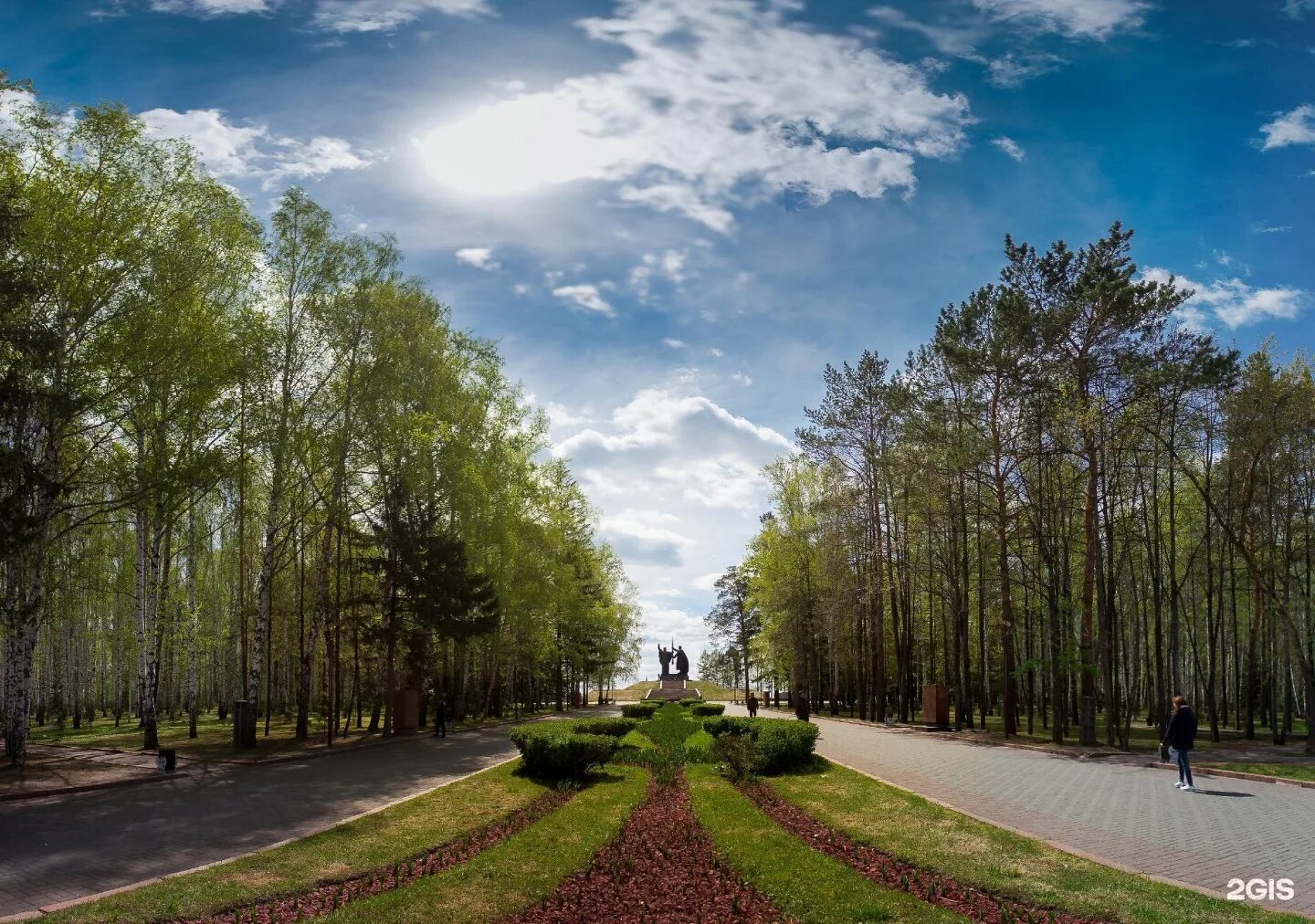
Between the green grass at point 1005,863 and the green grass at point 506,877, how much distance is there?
3865 millimetres

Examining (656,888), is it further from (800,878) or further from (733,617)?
(733,617)

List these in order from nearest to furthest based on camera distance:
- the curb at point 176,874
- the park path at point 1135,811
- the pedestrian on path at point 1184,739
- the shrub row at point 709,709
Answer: the curb at point 176,874, the park path at point 1135,811, the pedestrian on path at point 1184,739, the shrub row at point 709,709

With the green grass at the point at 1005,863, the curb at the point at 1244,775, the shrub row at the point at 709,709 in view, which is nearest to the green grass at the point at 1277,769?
the curb at the point at 1244,775

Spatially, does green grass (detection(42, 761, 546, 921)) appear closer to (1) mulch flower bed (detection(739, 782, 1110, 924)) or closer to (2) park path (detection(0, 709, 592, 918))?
(2) park path (detection(0, 709, 592, 918))

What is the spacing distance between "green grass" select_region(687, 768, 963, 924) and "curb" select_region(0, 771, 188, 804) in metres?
12.0

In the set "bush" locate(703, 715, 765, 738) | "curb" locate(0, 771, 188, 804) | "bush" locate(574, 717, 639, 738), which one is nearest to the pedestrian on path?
"bush" locate(703, 715, 765, 738)

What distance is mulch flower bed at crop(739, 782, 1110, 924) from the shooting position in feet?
27.1

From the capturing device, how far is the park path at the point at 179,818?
9742mm

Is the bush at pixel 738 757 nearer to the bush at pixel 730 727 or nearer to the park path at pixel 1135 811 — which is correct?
the bush at pixel 730 727

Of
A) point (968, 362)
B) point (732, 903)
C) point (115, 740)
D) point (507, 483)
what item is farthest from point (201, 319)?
point (968, 362)

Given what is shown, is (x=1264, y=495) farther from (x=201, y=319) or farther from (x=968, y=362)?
(x=201, y=319)

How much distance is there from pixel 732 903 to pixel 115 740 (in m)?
26.6

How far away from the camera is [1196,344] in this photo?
25562 mm

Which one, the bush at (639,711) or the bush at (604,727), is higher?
the bush at (604,727)
